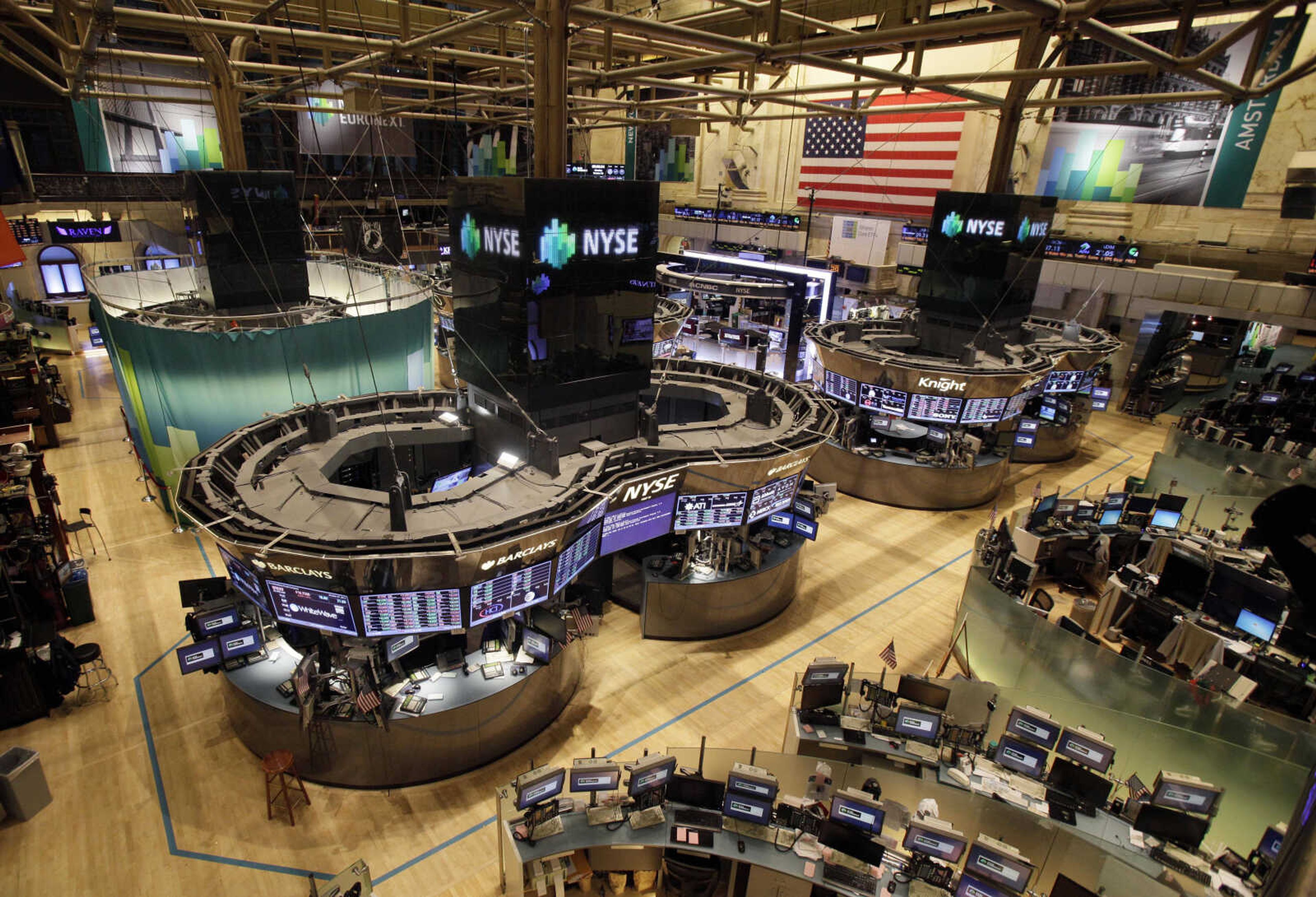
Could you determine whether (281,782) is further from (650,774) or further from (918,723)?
(918,723)

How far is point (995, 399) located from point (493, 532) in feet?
40.5

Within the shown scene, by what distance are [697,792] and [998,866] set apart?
2.85 metres

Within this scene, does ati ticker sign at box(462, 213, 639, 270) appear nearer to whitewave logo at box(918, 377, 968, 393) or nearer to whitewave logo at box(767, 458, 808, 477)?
whitewave logo at box(767, 458, 808, 477)

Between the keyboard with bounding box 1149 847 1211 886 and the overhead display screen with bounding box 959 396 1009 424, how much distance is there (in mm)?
9944

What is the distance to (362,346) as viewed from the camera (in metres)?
15.0

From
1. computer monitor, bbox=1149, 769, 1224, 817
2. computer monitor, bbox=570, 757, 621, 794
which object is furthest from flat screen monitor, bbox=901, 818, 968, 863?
computer monitor, bbox=570, 757, 621, 794

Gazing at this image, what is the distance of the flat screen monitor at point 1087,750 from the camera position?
7535 mm

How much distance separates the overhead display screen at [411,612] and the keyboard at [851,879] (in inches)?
183

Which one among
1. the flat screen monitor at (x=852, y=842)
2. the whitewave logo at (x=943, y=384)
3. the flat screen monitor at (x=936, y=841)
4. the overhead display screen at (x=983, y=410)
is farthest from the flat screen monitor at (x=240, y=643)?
the overhead display screen at (x=983, y=410)

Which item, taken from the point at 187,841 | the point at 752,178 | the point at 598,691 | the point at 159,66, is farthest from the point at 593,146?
the point at 187,841

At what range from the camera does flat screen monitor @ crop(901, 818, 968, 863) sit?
658 cm

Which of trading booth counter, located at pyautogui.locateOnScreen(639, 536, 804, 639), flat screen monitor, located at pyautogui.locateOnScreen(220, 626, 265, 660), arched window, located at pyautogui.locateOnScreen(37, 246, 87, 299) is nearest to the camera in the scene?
flat screen monitor, located at pyautogui.locateOnScreen(220, 626, 265, 660)

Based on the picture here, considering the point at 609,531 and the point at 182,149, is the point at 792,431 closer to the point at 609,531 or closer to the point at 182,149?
the point at 609,531

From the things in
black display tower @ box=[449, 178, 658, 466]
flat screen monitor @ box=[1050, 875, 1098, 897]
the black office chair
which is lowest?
the black office chair
